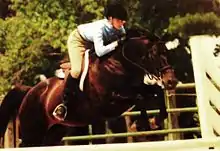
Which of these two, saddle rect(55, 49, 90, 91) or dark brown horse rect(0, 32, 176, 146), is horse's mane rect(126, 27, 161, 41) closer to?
dark brown horse rect(0, 32, 176, 146)

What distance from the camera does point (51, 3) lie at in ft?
7.70

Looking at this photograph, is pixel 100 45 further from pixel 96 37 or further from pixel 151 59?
pixel 151 59

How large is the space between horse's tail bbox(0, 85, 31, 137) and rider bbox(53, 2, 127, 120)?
20 centimetres

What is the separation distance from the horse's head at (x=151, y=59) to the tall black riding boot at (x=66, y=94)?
0.24 m

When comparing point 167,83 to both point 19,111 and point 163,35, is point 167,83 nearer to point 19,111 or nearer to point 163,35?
point 163,35

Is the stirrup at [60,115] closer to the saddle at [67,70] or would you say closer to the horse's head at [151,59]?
the saddle at [67,70]

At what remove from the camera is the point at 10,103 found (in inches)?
92.1

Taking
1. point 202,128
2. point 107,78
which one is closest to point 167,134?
point 202,128

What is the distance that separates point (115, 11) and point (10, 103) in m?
0.61

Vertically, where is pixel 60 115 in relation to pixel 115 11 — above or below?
below

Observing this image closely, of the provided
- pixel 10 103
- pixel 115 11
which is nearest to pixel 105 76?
pixel 115 11

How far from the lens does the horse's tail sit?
2.33 meters

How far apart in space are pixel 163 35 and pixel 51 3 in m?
0.51

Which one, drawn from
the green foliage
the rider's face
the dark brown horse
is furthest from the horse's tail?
the green foliage
